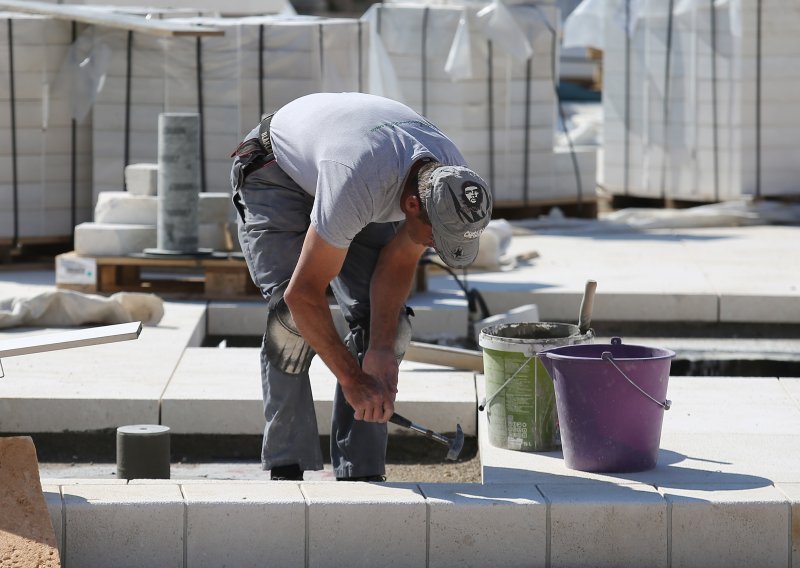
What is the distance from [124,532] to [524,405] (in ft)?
4.65

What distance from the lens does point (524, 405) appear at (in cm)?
459

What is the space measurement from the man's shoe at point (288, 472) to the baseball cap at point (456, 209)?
1.07m

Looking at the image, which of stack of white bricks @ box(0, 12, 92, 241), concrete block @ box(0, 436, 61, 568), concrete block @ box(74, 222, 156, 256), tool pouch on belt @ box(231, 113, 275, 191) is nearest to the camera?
concrete block @ box(0, 436, 61, 568)

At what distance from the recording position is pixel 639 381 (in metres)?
4.14

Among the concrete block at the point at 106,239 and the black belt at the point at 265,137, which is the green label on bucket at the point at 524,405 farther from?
the concrete block at the point at 106,239

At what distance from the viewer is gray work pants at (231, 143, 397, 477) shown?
14.3ft

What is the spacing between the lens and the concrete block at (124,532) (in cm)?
384

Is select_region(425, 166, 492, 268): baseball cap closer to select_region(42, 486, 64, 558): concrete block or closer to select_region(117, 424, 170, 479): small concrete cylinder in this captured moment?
select_region(42, 486, 64, 558): concrete block

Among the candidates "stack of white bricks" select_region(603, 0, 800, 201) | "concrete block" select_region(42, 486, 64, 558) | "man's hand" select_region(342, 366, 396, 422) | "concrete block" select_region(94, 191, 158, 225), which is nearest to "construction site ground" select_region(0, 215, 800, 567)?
"concrete block" select_region(42, 486, 64, 558)

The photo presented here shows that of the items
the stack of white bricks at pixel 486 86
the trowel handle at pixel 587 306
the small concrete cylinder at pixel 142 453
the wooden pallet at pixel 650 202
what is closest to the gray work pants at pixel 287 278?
the small concrete cylinder at pixel 142 453

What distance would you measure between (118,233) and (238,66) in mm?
1468

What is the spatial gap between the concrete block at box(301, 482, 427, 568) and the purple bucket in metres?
0.61

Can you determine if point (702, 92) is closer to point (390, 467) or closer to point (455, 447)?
point (390, 467)

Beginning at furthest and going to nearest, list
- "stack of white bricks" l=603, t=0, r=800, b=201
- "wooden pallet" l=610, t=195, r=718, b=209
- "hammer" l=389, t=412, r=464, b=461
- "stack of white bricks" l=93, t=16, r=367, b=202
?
"wooden pallet" l=610, t=195, r=718, b=209 < "stack of white bricks" l=603, t=0, r=800, b=201 < "stack of white bricks" l=93, t=16, r=367, b=202 < "hammer" l=389, t=412, r=464, b=461
